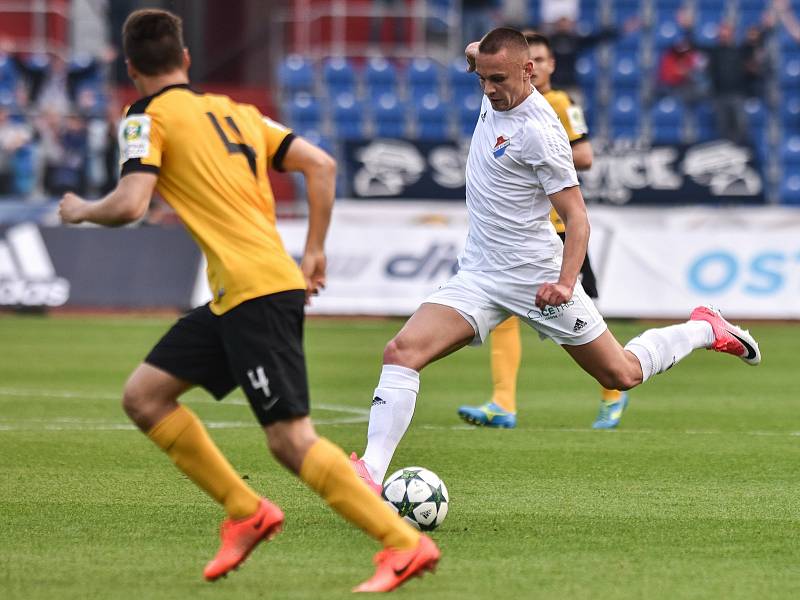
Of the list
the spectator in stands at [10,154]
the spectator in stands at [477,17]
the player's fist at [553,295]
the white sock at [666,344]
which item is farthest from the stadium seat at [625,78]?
the player's fist at [553,295]

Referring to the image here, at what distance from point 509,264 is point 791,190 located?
17131 millimetres

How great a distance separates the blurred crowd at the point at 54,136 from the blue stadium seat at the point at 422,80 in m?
5.01

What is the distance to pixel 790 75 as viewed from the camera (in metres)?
25.8

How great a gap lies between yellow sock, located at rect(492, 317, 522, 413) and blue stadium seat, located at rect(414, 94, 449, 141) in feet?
49.4

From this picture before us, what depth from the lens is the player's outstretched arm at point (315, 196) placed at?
18.2ft

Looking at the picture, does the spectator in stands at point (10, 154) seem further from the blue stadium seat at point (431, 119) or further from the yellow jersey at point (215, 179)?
the yellow jersey at point (215, 179)

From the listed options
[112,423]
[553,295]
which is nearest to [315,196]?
[553,295]

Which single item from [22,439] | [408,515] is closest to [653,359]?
[408,515]

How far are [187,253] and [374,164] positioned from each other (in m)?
3.34

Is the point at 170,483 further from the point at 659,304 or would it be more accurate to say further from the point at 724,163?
the point at 724,163

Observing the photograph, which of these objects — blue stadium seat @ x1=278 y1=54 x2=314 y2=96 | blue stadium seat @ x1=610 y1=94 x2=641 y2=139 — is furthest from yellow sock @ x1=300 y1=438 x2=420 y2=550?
blue stadium seat @ x1=278 y1=54 x2=314 y2=96

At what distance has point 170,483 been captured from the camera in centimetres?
790

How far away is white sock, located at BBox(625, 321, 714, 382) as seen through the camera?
790cm

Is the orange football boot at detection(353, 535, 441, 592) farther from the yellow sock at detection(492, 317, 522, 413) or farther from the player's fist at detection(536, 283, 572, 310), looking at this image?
the yellow sock at detection(492, 317, 522, 413)
